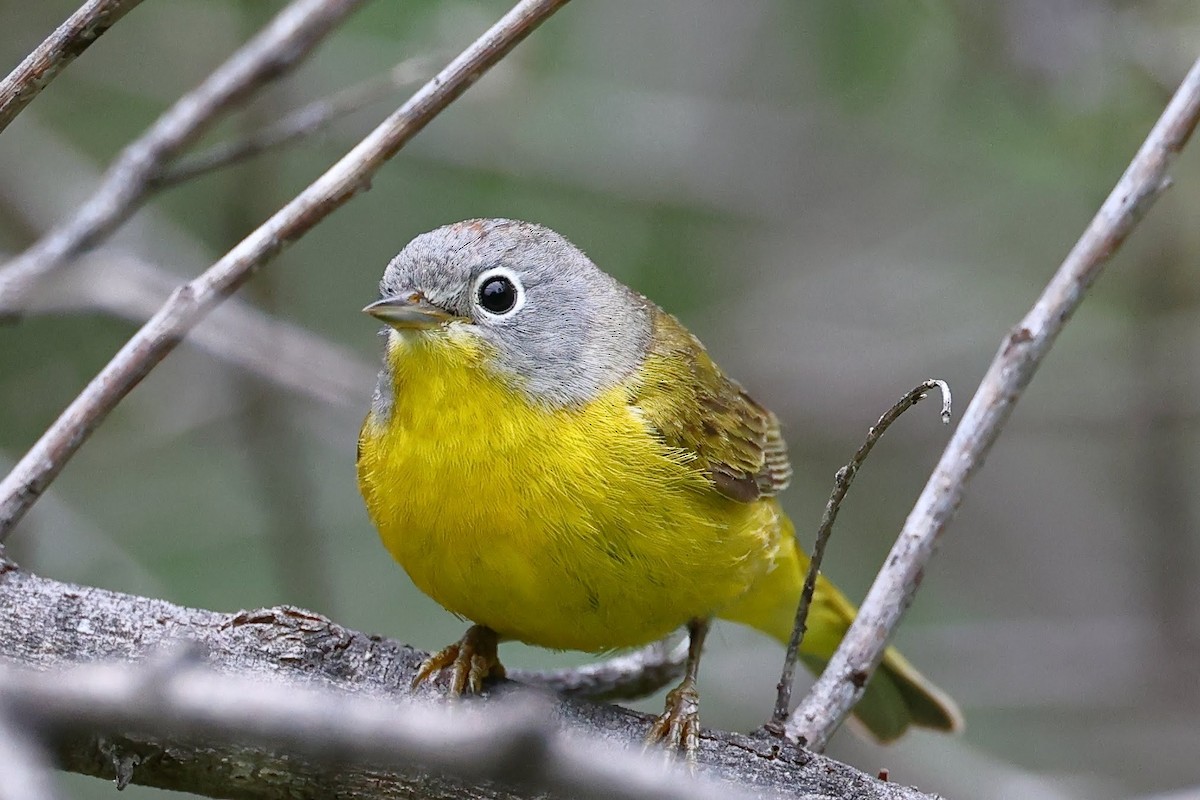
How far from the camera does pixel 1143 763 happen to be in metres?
6.96

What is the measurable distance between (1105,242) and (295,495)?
3457mm

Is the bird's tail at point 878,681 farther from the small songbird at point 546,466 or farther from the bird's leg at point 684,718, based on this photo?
the bird's leg at point 684,718

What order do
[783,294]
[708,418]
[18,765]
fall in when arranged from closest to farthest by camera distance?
[18,765] < [708,418] < [783,294]

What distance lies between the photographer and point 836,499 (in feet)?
10.3

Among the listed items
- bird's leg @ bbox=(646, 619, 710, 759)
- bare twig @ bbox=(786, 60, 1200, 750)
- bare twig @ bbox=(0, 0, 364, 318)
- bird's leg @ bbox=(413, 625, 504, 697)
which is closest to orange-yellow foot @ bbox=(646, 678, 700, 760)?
bird's leg @ bbox=(646, 619, 710, 759)

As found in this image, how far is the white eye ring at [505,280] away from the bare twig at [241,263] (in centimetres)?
87

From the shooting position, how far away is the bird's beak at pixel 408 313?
12.7 ft

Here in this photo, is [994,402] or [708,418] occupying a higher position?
[708,418]

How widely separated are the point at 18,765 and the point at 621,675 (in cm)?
308

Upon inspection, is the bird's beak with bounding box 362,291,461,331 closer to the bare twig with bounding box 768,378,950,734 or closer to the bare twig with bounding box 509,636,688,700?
the bare twig with bounding box 509,636,688,700

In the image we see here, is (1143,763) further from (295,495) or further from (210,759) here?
(210,759)

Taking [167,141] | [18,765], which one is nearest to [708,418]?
[167,141]

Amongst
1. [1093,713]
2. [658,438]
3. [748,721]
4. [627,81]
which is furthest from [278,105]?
[1093,713]

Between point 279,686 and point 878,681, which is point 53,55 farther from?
point 878,681
